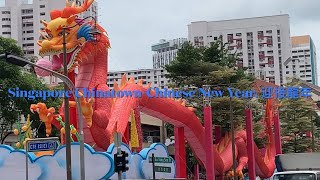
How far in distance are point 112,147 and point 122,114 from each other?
1878 millimetres

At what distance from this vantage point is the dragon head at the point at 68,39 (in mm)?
22922

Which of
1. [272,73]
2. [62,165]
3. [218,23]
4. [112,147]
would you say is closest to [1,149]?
[62,165]

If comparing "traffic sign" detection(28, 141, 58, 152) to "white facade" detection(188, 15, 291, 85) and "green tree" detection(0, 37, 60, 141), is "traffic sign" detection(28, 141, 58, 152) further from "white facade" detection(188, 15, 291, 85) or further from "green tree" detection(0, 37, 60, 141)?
"white facade" detection(188, 15, 291, 85)

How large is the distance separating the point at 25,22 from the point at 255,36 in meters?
46.5

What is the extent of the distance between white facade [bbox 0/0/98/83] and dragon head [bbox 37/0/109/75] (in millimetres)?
92488

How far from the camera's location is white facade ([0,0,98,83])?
379 ft

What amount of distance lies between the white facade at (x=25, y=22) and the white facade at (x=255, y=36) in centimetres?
2395

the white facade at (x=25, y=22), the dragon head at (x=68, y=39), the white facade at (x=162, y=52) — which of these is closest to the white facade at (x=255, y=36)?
the white facade at (x=25, y=22)

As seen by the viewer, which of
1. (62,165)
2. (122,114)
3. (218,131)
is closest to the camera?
(62,165)

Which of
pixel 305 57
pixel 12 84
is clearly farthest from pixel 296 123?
pixel 305 57

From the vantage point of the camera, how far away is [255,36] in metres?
112

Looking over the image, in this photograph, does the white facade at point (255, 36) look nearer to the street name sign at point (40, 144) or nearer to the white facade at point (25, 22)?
the white facade at point (25, 22)

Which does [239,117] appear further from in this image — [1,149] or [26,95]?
[1,149]

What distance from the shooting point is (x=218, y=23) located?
4377 inches
